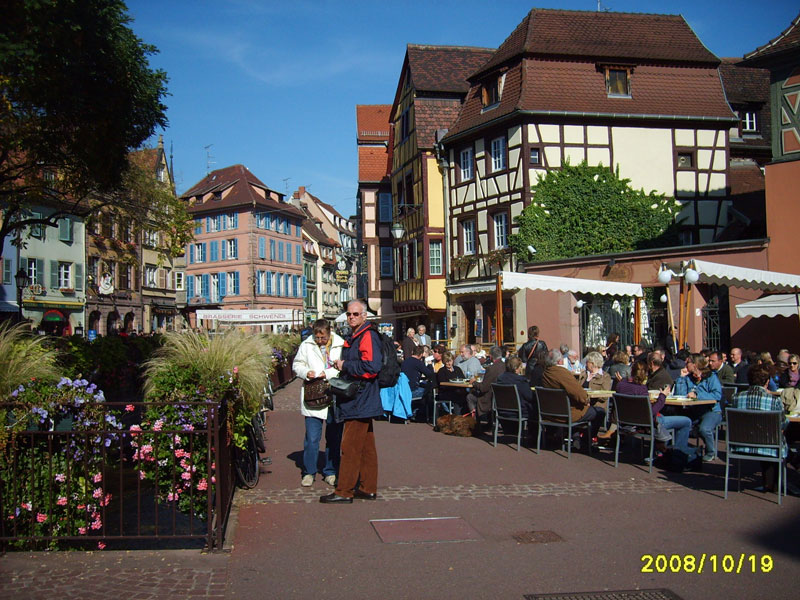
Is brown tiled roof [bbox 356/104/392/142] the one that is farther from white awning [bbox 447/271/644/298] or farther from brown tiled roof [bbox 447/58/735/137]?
white awning [bbox 447/271/644/298]

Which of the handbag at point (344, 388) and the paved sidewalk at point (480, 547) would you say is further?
the handbag at point (344, 388)

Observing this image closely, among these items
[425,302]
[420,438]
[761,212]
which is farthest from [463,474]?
[425,302]

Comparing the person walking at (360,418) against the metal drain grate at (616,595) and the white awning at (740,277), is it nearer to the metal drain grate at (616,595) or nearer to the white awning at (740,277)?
the metal drain grate at (616,595)

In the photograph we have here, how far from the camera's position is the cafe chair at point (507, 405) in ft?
38.2

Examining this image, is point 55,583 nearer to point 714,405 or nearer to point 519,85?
point 714,405

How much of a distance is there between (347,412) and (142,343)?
6.90 metres

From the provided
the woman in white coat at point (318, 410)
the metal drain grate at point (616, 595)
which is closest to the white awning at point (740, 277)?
the woman in white coat at point (318, 410)

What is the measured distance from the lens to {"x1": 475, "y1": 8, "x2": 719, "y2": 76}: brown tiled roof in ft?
94.0

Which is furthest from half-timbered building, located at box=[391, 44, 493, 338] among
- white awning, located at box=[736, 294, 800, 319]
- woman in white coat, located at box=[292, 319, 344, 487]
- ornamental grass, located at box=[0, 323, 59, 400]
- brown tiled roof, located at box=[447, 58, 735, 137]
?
ornamental grass, located at box=[0, 323, 59, 400]

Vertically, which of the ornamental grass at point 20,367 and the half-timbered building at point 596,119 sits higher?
the half-timbered building at point 596,119

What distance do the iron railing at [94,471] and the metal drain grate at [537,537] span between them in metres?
2.40

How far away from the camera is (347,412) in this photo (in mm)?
8047

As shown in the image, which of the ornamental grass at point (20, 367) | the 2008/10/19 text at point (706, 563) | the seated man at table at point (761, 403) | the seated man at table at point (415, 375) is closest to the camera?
the 2008/10/19 text at point (706, 563)

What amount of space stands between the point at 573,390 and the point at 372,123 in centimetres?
4806
